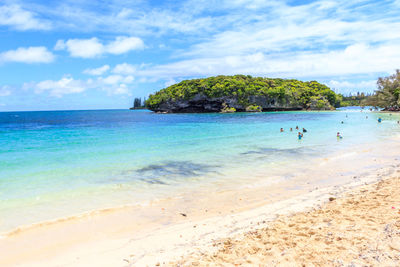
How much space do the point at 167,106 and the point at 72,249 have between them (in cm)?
12451

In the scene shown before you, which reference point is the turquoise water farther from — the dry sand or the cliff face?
the cliff face

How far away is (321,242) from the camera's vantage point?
5.66 m

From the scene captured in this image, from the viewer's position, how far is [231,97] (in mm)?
119125

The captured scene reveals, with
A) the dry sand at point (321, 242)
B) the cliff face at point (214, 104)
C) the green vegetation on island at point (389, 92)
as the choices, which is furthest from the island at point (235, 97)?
the dry sand at point (321, 242)

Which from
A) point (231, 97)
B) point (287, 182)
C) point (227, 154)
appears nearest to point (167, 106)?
point (231, 97)

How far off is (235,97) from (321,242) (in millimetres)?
116203

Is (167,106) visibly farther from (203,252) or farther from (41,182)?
(203,252)

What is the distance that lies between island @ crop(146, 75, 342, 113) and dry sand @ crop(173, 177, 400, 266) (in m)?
111

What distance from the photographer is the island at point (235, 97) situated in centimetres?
11888

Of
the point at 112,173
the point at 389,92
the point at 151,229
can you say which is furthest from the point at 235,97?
the point at 151,229

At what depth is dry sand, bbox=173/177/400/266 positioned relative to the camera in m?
4.95

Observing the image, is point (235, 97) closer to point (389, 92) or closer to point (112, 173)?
point (389, 92)

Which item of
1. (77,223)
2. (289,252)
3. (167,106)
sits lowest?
(77,223)

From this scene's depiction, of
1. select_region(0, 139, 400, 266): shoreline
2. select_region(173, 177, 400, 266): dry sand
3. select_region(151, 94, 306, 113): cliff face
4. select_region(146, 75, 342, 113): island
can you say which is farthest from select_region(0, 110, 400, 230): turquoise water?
select_region(151, 94, 306, 113): cliff face
